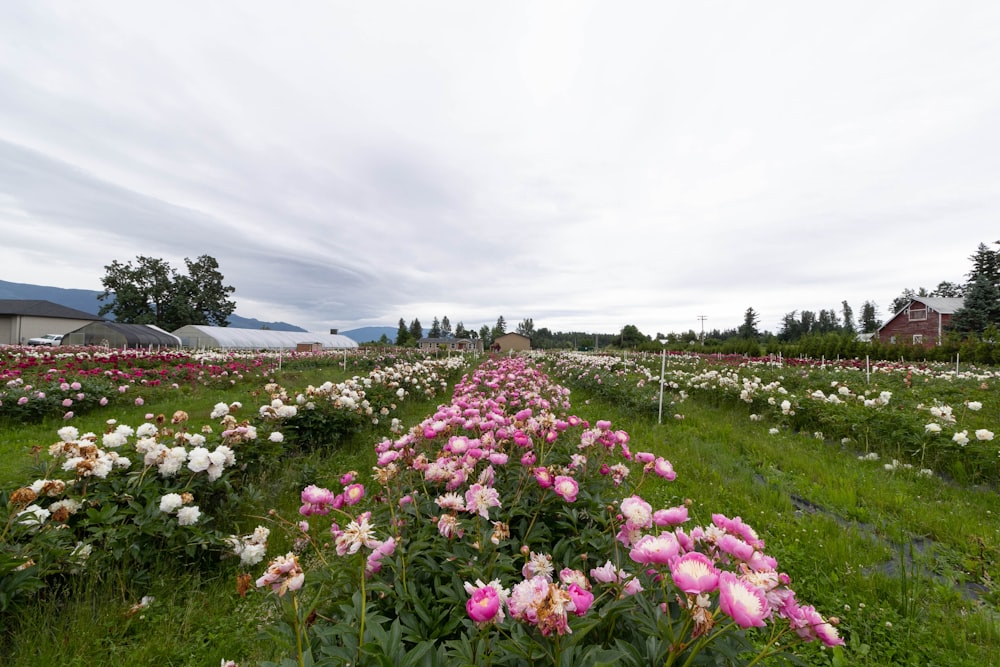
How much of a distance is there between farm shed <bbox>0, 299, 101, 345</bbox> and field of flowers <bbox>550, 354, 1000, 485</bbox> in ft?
174

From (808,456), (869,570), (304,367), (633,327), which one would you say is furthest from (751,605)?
(633,327)

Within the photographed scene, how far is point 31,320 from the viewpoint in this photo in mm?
35844

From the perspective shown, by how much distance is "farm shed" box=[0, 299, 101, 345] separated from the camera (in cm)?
3484

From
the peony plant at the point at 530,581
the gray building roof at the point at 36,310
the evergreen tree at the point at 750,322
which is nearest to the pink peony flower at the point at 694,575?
the peony plant at the point at 530,581

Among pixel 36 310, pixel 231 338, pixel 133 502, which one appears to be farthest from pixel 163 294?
pixel 133 502

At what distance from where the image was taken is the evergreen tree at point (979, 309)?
2533 centimetres

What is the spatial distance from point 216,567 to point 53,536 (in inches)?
38.8

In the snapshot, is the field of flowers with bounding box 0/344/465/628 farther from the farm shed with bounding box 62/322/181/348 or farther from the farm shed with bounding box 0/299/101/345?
the farm shed with bounding box 0/299/101/345

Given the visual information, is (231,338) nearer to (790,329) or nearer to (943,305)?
(943,305)

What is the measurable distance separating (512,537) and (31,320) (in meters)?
56.2

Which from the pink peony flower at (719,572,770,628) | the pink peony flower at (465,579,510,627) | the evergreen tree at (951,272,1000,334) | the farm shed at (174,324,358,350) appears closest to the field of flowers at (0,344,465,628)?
the pink peony flower at (465,579,510,627)

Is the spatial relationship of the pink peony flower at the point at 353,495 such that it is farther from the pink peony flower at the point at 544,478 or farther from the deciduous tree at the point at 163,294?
the deciduous tree at the point at 163,294

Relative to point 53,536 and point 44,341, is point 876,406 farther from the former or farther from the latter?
point 44,341

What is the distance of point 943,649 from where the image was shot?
205 centimetres
